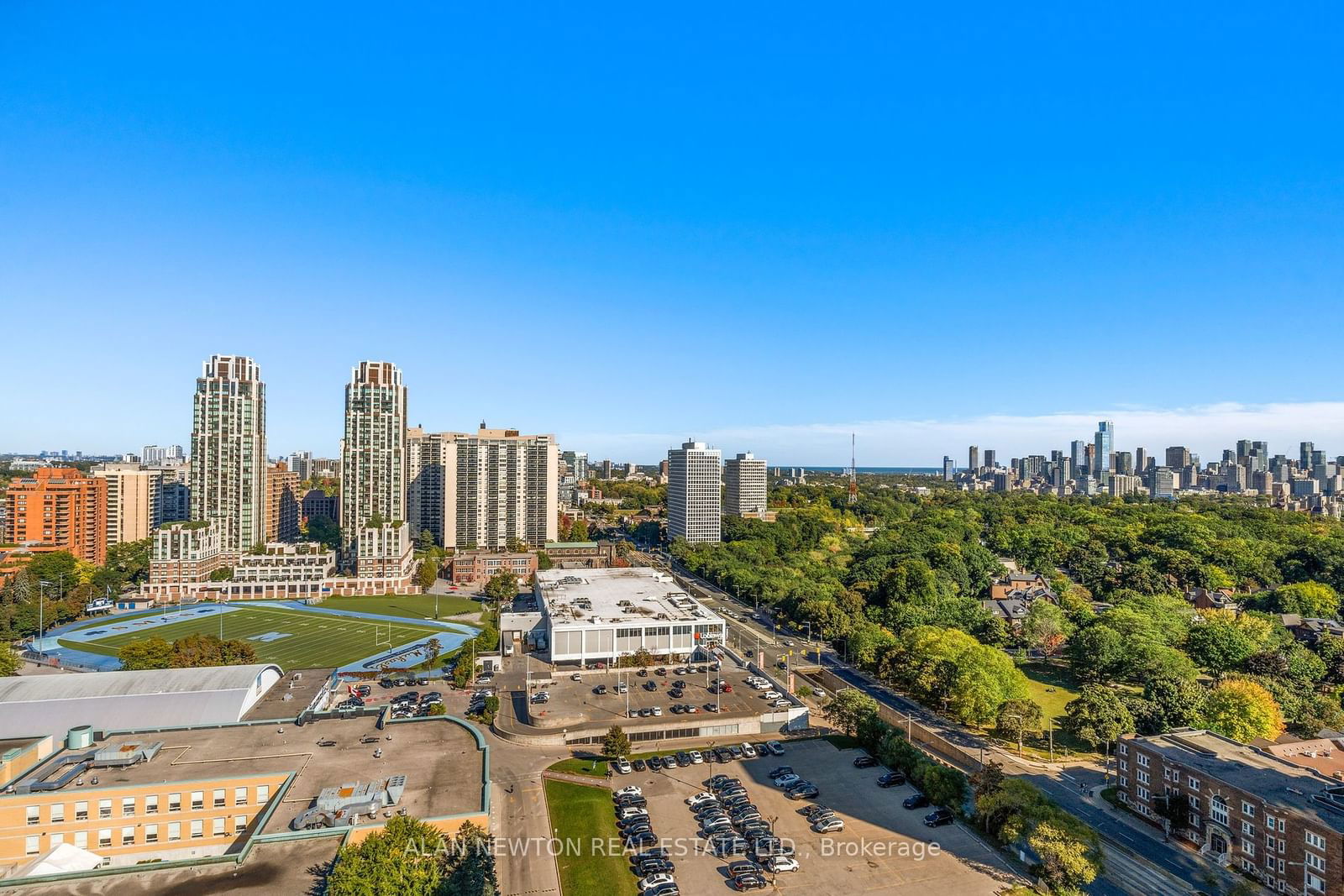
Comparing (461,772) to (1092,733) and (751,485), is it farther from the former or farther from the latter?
(751,485)

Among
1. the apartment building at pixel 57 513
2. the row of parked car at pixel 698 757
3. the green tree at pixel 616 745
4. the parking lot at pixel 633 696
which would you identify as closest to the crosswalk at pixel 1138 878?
the row of parked car at pixel 698 757

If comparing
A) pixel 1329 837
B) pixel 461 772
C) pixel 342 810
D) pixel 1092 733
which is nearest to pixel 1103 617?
pixel 1092 733

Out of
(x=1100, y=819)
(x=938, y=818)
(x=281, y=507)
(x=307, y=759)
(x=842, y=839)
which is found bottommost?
(x=1100, y=819)

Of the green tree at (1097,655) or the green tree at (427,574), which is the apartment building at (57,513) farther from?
the green tree at (1097,655)

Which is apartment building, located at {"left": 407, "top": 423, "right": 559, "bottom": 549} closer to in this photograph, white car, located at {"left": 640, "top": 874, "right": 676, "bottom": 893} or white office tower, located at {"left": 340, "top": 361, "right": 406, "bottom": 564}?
white office tower, located at {"left": 340, "top": 361, "right": 406, "bottom": 564}

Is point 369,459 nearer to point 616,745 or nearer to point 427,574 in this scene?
point 427,574

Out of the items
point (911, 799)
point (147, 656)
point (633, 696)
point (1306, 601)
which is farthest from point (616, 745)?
point (1306, 601)

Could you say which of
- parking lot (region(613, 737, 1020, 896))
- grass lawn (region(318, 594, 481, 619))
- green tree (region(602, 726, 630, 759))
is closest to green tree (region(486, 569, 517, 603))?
grass lawn (region(318, 594, 481, 619))
